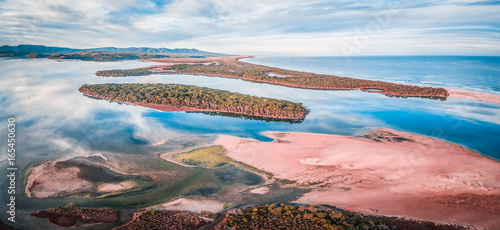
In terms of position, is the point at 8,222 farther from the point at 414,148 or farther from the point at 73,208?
the point at 414,148

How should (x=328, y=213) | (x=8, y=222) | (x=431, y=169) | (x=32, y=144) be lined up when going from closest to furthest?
(x=8, y=222) → (x=328, y=213) → (x=431, y=169) → (x=32, y=144)

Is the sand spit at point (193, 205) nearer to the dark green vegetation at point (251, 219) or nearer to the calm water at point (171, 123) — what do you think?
the dark green vegetation at point (251, 219)

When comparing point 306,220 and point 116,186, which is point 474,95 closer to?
point 306,220

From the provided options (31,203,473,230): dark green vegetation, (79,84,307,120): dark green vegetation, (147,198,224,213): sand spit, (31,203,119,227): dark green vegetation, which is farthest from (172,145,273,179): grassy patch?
(79,84,307,120): dark green vegetation

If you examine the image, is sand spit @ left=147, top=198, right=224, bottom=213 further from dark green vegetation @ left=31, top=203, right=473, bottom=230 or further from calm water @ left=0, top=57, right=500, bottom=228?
calm water @ left=0, top=57, right=500, bottom=228

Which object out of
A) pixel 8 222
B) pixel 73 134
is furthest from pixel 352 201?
pixel 73 134
